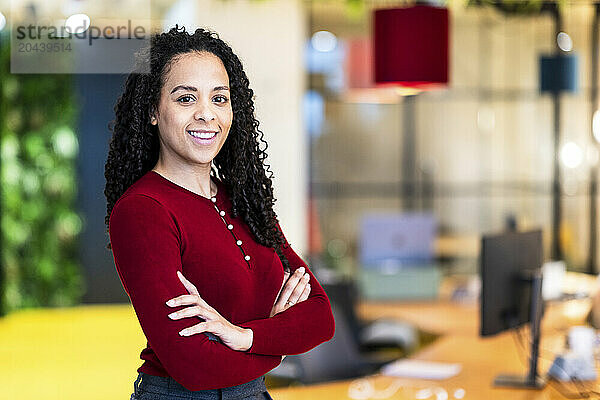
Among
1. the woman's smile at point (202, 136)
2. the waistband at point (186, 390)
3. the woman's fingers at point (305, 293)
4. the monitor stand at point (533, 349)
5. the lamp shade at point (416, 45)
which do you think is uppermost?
the lamp shade at point (416, 45)

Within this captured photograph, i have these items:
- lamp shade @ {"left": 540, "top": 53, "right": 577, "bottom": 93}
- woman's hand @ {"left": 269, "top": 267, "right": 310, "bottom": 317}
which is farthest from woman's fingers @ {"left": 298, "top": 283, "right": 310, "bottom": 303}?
lamp shade @ {"left": 540, "top": 53, "right": 577, "bottom": 93}

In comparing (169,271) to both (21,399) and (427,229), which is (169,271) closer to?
(21,399)

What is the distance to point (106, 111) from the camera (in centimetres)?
223

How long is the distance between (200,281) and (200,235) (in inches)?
3.7

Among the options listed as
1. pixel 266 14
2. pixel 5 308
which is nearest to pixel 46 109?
pixel 5 308

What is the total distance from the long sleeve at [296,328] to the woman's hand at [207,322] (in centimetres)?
3

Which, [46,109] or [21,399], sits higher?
[46,109]

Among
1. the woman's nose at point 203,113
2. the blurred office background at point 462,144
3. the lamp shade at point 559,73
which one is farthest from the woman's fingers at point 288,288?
the blurred office background at point 462,144

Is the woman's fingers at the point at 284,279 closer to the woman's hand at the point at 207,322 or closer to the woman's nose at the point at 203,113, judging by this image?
the woman's hand at the point at 207,322

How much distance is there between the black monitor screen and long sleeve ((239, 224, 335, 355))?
1.27 meters

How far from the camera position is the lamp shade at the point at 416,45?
3682mm

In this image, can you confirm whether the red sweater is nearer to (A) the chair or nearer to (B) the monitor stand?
(B) the monitor stand

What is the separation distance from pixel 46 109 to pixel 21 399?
90cm

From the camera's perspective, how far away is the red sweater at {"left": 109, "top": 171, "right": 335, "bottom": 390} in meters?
1.66
